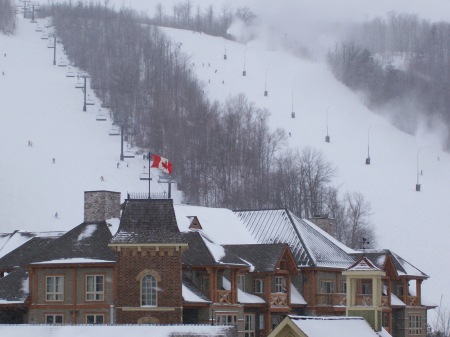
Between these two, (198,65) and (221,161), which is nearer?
(221,161)

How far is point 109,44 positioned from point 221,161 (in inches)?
2066

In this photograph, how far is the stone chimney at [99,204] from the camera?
65.4 meters

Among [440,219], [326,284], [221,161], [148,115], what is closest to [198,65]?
[148,115]

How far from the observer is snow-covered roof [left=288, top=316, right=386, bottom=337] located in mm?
44875

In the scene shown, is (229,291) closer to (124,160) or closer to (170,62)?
(124,160)

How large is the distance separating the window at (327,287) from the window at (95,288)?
1441 centimetres

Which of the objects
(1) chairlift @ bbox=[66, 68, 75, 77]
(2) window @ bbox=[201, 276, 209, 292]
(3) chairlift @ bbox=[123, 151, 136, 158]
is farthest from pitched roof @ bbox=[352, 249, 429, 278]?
(1) chairlift @ bbox=[66, 68, 75, 77]

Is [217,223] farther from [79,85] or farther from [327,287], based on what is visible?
[79,85]

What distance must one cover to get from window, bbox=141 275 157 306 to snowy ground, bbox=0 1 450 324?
45706mm

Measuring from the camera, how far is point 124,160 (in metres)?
136

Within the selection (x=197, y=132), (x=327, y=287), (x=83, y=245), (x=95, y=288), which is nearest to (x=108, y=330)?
(x=95, y=288)

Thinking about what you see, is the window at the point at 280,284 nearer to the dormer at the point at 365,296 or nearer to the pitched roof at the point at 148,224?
the dormer at the point at 365,296

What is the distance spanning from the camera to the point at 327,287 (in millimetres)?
72938

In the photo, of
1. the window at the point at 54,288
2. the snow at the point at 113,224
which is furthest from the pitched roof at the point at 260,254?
the window at the point at 54,288
